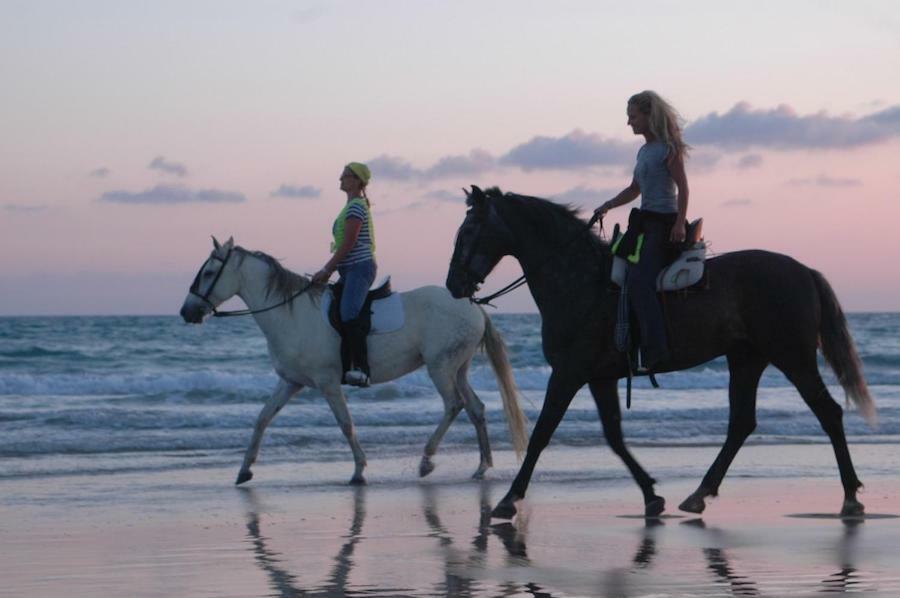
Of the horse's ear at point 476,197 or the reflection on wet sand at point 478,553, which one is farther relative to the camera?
the horse's ear at point 476,197

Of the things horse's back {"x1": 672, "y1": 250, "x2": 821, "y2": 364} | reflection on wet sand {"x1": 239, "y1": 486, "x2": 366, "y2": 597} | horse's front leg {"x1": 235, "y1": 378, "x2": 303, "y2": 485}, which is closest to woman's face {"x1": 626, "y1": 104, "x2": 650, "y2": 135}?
horse's back {"x1": 672, "y1": 250, "x2": 821, "y2": 364}

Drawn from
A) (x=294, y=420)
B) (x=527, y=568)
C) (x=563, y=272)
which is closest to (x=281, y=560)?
(x=527, y=568)

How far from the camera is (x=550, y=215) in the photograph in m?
8.42

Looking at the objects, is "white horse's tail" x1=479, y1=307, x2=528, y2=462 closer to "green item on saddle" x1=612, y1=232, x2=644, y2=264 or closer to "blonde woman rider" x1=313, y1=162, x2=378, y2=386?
"blonde woman rider" x1=313, y1=162, x2=378, y2=386

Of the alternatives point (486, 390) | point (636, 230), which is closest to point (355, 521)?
point (636, 230)

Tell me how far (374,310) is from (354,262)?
61cm

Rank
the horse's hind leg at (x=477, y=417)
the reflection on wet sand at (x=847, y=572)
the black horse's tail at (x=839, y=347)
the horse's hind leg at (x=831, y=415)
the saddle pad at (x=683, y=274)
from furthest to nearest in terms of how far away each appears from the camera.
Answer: the horse's hind leg at (x=477, y=417), the black horse's tail at (x=839, y=347), the horse's hind leg at (x=831, y=415), the saddle pad at (x=683, y=274), the reflection on wet sand at (x=847, y=572)

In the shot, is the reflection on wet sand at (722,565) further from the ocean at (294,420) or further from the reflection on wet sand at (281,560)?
the ocean at (294,420)

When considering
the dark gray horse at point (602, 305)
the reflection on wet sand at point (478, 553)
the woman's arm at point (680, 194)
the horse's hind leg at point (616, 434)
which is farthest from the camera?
the horse's hind leg at point (616, 434)

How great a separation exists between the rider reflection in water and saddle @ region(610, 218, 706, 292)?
60 millimetres

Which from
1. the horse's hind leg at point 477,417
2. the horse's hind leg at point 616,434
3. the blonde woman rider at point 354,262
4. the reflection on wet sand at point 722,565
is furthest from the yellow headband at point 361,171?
the reflection on wet sand at point 722,565

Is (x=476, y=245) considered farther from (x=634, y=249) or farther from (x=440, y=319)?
(x=440, y=319)

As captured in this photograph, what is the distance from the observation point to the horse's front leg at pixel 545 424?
8.22m

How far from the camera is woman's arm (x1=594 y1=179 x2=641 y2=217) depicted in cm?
841
